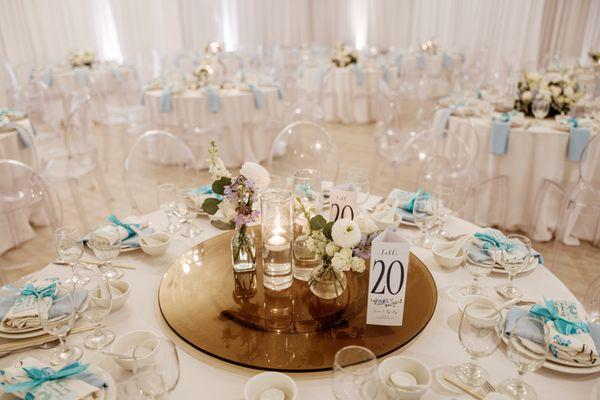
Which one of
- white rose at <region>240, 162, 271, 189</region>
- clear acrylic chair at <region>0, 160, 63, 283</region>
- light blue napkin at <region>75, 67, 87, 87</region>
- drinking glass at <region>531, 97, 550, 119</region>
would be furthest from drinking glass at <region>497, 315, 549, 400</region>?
light blue napkin at <region>75, 67, 87, 87</region>

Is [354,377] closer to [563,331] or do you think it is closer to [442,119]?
[563,331]

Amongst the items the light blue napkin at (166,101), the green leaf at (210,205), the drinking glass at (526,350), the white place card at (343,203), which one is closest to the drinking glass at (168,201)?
the green leaf at (210,205)

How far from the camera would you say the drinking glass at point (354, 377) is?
94cm

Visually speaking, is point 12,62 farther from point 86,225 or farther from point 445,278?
point 445,278

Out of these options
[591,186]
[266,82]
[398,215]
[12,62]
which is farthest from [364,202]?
[12,62]

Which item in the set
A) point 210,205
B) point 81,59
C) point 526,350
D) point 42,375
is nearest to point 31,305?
point 42,375

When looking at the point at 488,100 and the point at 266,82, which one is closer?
the point at 488,100

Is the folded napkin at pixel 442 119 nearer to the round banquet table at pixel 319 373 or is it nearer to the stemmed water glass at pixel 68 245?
the round banquet table at pixel 319 373

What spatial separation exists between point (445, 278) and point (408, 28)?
9.82 m

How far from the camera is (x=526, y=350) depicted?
1.02 m

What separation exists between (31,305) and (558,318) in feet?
4.98

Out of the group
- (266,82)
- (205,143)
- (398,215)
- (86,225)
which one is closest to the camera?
(398,215)

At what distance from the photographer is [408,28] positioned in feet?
33.5

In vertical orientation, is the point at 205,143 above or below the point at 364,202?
below
